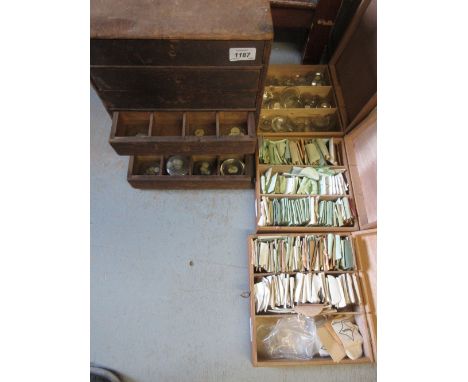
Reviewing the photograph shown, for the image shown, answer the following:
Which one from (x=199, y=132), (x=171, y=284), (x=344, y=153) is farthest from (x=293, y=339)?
(x=199, y=132)

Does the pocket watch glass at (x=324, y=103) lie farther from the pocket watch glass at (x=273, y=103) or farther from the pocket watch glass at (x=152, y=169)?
the pocket watch glass at (x=152, y=169)

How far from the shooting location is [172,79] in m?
1.52

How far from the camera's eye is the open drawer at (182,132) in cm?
168

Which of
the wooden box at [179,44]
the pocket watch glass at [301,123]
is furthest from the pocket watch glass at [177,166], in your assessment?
the pocket watch glass at [301,123]

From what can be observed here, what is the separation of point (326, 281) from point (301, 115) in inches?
51.4

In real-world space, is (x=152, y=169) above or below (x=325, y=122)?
below

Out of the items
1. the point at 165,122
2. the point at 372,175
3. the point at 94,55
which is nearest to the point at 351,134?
the point at 372,175

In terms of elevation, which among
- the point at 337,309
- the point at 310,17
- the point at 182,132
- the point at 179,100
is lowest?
the point at 337,309

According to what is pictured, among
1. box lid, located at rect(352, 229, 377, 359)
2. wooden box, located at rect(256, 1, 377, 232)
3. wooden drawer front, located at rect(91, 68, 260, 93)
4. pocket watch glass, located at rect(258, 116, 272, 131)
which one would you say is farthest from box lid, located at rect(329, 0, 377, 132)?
wooden drawer front, located at rect(91, 68, 260, 93)

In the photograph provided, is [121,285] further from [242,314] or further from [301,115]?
[301,115]

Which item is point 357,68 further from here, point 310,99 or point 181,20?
point 181,20

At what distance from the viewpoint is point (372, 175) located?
2.12 meters

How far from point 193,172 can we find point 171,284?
0.84 metres

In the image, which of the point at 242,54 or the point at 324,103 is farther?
the point at 324,103
